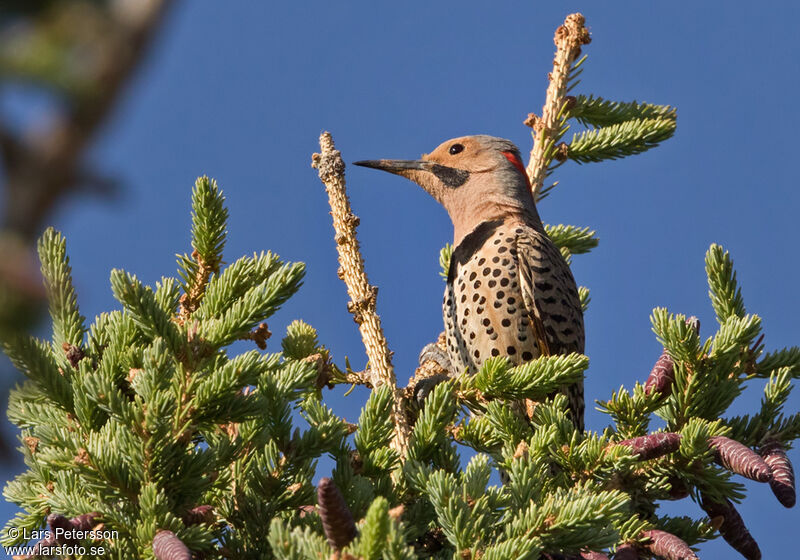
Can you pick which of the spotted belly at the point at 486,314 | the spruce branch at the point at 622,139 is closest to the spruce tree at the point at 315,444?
the spotted belly at the point at 486,314

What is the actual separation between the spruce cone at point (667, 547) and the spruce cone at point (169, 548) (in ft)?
4.38

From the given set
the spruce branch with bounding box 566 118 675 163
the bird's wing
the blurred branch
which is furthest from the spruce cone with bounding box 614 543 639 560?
the spruce branch with bounding box 566 118 675 163

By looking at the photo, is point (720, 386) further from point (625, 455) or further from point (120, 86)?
point (120, 86)

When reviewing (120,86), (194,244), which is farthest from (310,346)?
(120,86)

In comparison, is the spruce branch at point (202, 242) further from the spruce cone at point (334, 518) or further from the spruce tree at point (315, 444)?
the spruce cone at point (334, 518)

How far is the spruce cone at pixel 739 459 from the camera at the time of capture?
240 cm

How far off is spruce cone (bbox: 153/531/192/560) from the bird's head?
3.30 m

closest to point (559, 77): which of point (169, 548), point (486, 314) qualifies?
point (486, 314)

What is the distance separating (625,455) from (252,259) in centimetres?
122

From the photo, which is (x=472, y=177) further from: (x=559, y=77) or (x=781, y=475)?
(x=781, y=475)

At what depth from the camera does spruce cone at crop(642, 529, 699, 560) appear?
2.36 meters

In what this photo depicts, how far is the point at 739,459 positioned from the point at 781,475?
0.40 feet

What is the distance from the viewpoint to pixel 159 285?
106 inches

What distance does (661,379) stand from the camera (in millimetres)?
2793
